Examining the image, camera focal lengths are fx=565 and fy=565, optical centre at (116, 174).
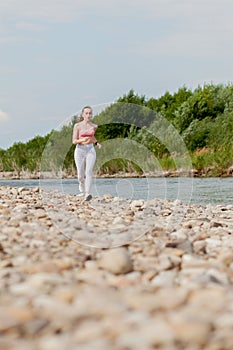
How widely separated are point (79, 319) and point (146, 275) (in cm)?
98

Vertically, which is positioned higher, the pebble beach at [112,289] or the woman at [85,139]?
the woman at [85,139]

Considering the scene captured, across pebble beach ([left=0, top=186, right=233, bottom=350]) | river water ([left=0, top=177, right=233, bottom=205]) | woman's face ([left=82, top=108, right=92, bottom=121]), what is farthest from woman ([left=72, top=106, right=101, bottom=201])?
pebble beach ([left=0, top=186, right=233, bottom=350])

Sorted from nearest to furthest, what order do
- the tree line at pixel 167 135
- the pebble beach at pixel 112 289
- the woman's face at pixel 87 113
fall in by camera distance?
the pebble beach at pixel 112 289 → the woman's face at pixel 87 113 → the tree line at pixel 167 135

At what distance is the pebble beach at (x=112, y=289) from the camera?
8.43 feet

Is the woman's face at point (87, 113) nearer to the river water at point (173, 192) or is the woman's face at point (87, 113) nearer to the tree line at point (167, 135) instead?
the tree line at point (167, 135)

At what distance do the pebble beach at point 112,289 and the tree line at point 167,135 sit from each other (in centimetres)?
359

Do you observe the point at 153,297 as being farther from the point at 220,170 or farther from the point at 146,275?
the point at 220,170

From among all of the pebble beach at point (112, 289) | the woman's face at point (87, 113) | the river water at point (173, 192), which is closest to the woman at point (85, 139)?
the woman's face at point (87, 113)

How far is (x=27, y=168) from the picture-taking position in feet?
104

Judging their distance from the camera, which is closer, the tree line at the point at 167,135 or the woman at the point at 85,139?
the woman at the point at 85,139

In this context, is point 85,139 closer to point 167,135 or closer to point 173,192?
point 167,135

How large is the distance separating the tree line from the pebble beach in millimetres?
3588

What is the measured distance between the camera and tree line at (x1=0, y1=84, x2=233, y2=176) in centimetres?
901

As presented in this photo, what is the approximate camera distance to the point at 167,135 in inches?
395
